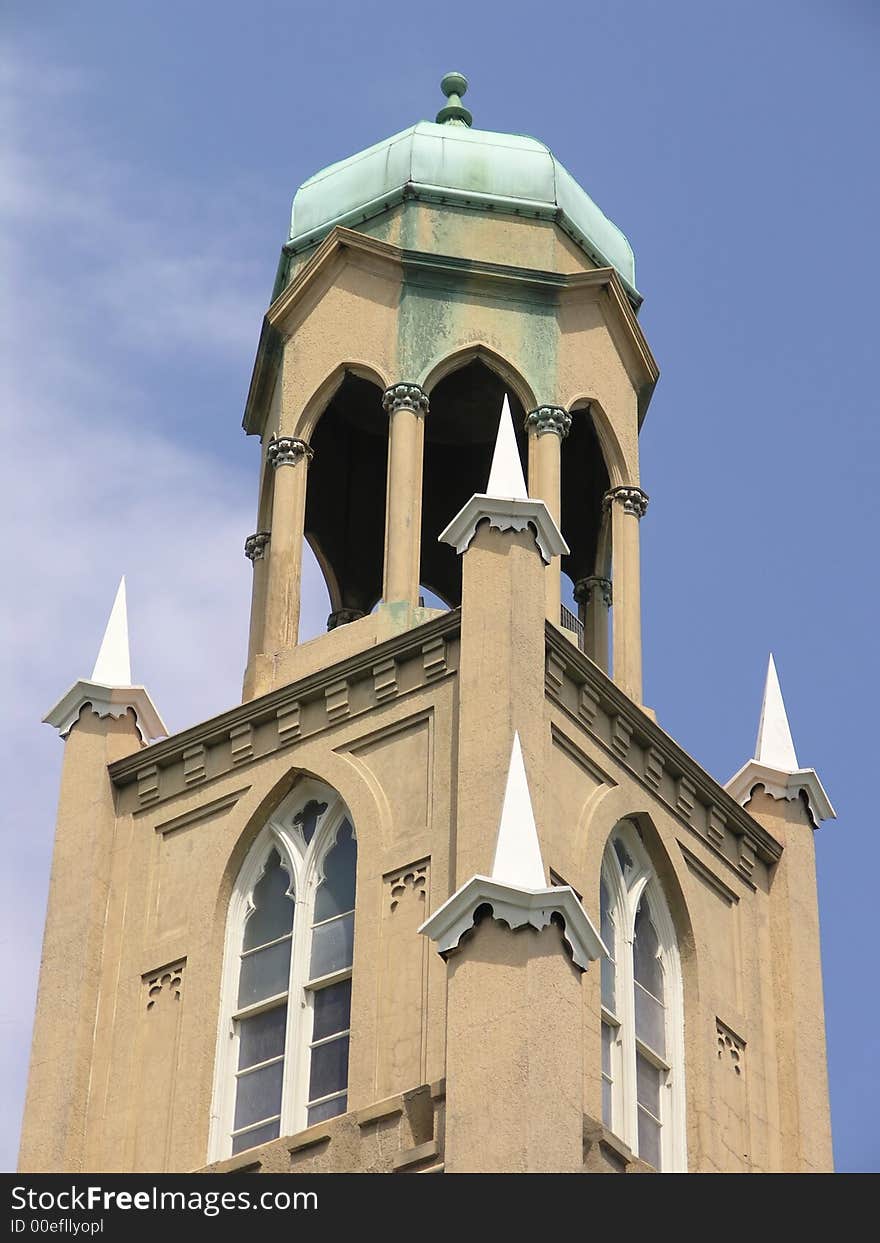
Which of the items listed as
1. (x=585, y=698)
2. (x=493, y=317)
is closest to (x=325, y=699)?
(x=585, y=698)

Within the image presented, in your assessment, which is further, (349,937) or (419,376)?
(419,376)

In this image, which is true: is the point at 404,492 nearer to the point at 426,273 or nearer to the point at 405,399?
the point at 405,399

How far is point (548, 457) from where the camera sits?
3547cm

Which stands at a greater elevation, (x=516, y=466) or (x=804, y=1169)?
(x=516, y=466)

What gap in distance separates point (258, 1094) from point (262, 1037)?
2.03ft

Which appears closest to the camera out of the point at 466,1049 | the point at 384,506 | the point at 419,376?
the point at 466,1049

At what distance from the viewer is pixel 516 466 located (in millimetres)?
32812

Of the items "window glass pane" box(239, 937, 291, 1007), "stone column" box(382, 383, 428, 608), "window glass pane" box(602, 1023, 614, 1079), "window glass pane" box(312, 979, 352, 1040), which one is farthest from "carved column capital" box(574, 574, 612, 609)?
"window glass pane" box(312, 979, 352, 1040)

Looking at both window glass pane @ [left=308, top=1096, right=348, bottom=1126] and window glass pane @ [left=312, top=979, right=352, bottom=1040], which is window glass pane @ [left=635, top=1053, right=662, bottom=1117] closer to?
window glass pane @ [left=312, top=979, right=352, bottom=1040]

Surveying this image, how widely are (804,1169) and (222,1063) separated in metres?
5.73

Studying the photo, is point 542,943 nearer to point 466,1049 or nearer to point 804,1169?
point 466,1049

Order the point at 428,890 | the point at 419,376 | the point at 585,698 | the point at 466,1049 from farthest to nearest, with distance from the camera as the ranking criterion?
1. the point at 419,376
2. the point at 585,698
3. the point at 428,890
4. the point at 466,1049

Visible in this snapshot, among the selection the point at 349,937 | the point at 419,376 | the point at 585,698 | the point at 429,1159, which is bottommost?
the point at 429,1159

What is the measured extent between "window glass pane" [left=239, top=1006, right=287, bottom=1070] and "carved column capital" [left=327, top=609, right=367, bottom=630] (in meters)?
7.51
